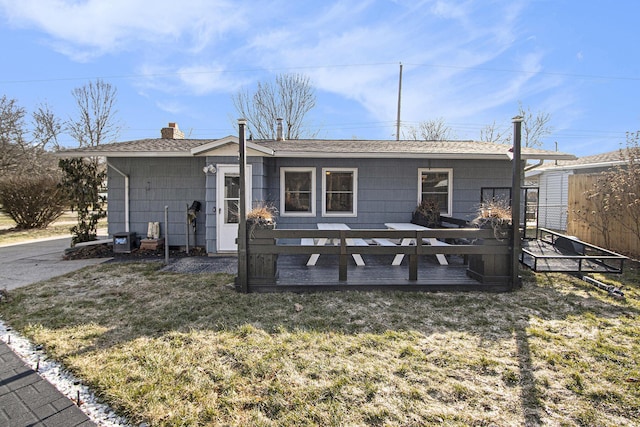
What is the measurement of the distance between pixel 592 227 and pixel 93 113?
25.0m

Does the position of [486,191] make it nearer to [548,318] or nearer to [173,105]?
[548,318]

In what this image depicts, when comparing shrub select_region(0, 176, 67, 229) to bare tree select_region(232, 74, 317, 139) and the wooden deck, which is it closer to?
bare tree select_region(232, 74, 317, 139)

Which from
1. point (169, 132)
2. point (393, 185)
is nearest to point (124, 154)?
point (169, 132)

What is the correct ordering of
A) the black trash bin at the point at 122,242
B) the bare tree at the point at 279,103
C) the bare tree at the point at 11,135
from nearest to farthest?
the black trash bin at the point at 122,242
the bare tree at the point at 11,135
the bare tree at the point at 279,103

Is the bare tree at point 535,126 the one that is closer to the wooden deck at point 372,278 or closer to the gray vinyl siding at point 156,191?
the wooden deck at point 372,278

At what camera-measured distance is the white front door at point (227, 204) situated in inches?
285

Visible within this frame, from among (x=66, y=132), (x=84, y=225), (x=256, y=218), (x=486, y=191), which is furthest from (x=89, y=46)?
(x=486, y=191)

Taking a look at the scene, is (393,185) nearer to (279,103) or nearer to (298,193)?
(298,193)

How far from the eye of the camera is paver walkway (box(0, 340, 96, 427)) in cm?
204

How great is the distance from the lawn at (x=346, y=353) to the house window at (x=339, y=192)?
12.0ft

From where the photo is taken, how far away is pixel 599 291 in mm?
4781

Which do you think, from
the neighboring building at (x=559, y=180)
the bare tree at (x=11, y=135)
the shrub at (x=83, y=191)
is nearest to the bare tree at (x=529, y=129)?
the neighboring building at (x=559, y=180)

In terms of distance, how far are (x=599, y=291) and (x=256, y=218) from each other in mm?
4896

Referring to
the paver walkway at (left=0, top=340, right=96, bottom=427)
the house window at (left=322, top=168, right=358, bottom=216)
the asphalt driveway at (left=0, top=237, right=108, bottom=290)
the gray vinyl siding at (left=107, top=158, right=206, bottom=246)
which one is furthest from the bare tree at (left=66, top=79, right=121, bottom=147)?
the paver walkway at (left=0, top=340, right=96, bottom=427)
